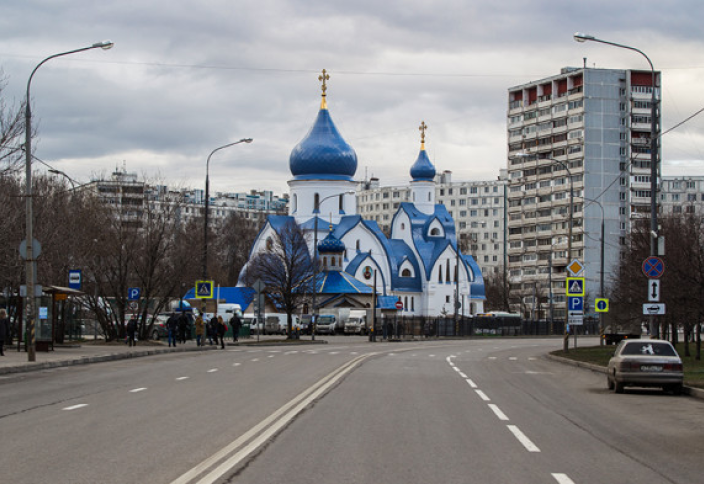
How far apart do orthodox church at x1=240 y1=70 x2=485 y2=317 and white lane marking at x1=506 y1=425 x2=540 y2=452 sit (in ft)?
232

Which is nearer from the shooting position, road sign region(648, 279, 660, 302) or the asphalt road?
the asphalt road

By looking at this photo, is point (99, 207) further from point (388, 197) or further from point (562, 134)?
point (388, 197)

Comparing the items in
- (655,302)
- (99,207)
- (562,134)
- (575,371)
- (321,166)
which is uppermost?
(562,134)

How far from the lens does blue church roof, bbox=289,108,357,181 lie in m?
93.2

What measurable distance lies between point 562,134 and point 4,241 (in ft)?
300

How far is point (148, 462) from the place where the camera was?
9.72 metres

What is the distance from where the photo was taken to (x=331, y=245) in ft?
299

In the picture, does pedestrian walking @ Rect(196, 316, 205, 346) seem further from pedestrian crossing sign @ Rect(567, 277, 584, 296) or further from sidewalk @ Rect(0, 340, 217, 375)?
pedestrian crossing sign @ Rect(567, 277, 584, 296)

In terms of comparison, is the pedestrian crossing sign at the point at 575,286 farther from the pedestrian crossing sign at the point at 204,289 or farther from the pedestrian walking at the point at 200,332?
the pedestrian walking at the point at 200,332

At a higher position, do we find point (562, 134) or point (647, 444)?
point (562, 134)

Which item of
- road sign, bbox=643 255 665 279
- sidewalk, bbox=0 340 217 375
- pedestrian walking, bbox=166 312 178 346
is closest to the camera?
sidewalk, bbox=0 340 217 375

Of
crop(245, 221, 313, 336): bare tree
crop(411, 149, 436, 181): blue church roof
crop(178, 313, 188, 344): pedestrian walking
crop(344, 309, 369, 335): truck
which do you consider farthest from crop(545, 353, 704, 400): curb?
crop(411, 149, 436, 181): blue church roof

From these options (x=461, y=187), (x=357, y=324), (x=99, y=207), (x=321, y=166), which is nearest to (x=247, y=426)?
(x=99, y=207)

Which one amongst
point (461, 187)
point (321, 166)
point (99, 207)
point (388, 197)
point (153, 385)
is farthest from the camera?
point (388, 197)
